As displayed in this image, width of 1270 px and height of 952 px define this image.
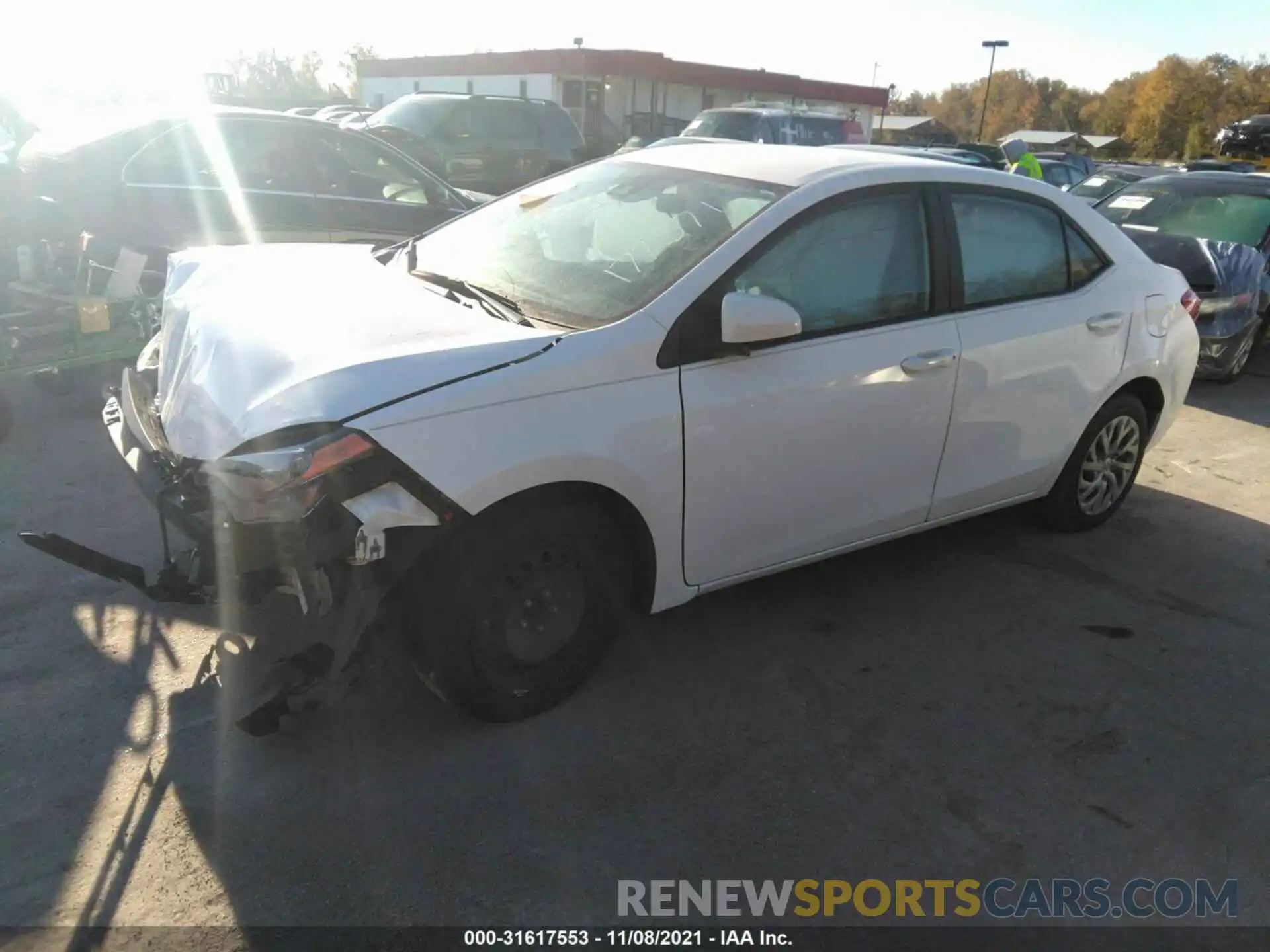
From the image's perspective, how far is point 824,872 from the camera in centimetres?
269

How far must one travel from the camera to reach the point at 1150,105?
64.8m

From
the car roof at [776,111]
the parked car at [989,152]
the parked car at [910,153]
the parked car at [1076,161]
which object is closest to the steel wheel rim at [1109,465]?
the parked car at [910,153]

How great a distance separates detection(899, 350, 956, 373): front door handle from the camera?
3.66 meters

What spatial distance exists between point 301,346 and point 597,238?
47.7 inches

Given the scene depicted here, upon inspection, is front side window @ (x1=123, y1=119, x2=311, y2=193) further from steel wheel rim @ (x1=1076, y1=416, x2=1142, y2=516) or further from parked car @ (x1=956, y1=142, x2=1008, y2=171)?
parked car @ (x1=956, y1=142, x2=1008, y2=171)

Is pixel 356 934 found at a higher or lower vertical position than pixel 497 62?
lower

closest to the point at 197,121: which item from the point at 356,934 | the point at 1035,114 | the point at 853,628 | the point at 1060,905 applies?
the point at 853,628

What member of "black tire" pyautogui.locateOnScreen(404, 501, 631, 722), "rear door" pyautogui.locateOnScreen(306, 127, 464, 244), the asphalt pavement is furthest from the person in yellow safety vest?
"black tire" pyautogui.locateOnScreen(404, 501, 631, 722)

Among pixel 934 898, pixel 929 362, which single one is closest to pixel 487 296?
pixel 929 362

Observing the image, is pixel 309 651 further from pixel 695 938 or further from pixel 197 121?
pixel 197 121

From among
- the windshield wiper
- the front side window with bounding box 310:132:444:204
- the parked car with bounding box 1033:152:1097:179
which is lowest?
the parked car with bounding box 1033:152:1097:179

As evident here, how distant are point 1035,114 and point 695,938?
292 feet

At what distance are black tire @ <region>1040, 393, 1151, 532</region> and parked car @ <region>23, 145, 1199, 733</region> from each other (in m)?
0.15

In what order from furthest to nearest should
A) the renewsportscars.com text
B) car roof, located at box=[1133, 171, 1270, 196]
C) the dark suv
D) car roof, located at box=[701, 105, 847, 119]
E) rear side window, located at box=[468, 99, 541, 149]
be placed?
car roof, located at box=[701, 105, 847, 119]
rear side window, located at box=[468, 99, 541, 149]
the dark suv
car roof, located at box=[1133, 171, 1270, 196]
the renewsportscars.com text
